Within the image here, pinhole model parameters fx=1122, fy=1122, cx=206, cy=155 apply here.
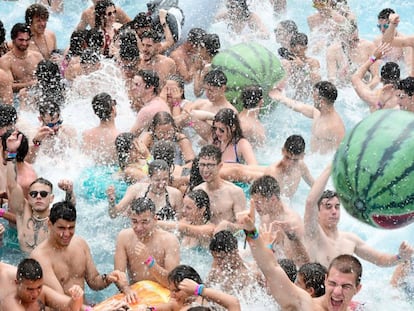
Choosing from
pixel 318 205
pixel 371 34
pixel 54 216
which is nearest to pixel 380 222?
pixel 318 205

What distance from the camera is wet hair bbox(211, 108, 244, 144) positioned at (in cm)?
1027

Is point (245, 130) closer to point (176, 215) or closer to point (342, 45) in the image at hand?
point (176, 215)

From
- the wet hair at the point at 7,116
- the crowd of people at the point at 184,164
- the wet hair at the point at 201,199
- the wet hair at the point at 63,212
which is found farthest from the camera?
the wet hair at the point at 7,116

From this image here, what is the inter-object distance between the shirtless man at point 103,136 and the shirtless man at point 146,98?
0.49 metres

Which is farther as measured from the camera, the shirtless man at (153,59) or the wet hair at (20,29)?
the shirtless man at (153,59)

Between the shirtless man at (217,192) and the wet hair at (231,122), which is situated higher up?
the wet hair at (231,122)

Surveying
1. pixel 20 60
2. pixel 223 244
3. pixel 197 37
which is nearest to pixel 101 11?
pixel 197 37

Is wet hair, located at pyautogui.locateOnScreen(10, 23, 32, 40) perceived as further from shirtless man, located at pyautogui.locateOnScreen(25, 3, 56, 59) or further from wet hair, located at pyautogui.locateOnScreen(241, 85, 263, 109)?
wet hair, located at pyautogui.locateOnScreen(241, 85, 263, 109)

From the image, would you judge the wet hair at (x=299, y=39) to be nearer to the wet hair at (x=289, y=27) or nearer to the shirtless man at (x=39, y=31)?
the wet hair at (x=289, y=27)

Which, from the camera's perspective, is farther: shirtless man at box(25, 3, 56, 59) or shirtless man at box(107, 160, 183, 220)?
shirtless man at box(25, 3, 56, 59)

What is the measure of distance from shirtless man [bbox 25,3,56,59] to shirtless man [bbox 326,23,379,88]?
10.5 feet

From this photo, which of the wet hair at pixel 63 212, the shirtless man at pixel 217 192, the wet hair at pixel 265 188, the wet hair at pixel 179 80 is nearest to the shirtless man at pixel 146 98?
the wet hair at pixel 179 80

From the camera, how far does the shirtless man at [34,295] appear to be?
7523 millimetres

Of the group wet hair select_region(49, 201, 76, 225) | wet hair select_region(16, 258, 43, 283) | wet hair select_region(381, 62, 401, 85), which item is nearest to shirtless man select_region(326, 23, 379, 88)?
wet hair select_region(381, 62, 401, 85)
